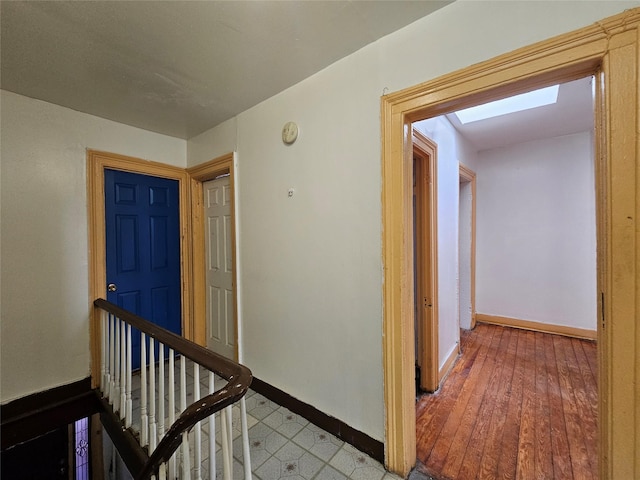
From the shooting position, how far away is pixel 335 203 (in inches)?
65.9

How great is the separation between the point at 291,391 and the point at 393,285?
4.03 feet

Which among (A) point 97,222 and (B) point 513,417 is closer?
(B) point 513,417


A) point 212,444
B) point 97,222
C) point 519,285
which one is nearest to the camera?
point 212,444

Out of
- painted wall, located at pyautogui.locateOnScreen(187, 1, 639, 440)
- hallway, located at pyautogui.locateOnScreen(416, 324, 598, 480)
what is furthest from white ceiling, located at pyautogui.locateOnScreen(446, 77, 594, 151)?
hallway, located at pyautogui.locateOnScreen(416, 324, 598, 480)

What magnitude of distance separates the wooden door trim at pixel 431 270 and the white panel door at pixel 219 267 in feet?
5.83

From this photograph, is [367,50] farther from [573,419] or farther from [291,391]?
[573,419]

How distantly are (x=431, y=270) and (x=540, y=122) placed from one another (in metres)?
2.31

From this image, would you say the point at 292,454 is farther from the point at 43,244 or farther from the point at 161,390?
the point at 43,244

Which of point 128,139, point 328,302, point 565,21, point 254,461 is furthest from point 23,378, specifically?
point 565,21

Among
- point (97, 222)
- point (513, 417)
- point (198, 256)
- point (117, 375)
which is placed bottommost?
point (513, 417)

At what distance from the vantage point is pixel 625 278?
901 millimetres

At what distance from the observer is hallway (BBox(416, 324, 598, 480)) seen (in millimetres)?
1468

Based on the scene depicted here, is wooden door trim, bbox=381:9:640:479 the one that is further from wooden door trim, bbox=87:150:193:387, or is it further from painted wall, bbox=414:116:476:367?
wooden door trim, bbox=87:150:193:387

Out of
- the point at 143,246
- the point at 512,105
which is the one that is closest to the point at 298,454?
the point at 143,246
